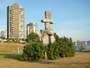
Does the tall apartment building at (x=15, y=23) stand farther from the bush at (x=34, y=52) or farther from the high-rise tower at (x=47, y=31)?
the bush at (x=34, y=52)

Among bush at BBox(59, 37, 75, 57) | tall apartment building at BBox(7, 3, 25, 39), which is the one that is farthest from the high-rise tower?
tall apartment building at BBox(7, 3, 25, 39)

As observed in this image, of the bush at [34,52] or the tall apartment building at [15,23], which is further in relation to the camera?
the tall apartment building at [15,23]

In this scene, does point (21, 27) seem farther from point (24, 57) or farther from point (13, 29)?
point (24, 57)

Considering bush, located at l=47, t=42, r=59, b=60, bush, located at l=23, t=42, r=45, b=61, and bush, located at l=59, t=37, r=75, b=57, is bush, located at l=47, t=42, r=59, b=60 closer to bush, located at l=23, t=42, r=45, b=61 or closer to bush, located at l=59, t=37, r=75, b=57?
bush, located at l=23, t=42, r=45, b=61

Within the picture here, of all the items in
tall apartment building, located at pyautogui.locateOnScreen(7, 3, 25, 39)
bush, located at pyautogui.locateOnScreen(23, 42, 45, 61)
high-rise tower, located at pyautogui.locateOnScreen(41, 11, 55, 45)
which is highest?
tall apartment building, located at pyautogui.locateOnScreen(7, 3, 25, 39)

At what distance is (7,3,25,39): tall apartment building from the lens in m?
167

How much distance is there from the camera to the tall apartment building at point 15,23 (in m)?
167

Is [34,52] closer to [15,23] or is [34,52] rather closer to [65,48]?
[65,48]

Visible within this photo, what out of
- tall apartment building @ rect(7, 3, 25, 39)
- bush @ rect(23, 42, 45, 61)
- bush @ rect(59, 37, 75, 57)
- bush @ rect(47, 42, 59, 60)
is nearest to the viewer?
bush @ rect(23, 42, 45, 61)

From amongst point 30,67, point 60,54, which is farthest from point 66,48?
point 30,67

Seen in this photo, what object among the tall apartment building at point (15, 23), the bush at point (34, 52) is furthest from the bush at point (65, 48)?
the tall apartment building at point (15, 23)

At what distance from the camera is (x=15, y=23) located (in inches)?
6796

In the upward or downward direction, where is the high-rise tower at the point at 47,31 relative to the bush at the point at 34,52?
upward

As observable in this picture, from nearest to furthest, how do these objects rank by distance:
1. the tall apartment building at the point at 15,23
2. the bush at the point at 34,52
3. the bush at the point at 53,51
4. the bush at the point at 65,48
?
the bush at the point at 34,52
the bush at the point at 53,51
the bush at the point at 65,48
the tall apartment building at the point at 15,23
